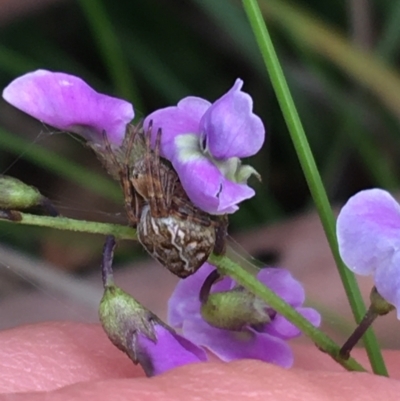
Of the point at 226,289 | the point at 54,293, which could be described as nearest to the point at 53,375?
the point at 226,289

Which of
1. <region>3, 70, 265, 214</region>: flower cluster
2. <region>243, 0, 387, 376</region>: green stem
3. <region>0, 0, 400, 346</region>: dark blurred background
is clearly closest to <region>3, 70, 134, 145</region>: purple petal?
<region>3, 70, 265, 214</region>: flower cluster

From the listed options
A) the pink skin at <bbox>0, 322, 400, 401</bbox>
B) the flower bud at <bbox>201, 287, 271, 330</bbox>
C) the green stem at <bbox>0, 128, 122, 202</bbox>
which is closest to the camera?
the pink skin at <bbox>0, 322, 400, 401</bbox>

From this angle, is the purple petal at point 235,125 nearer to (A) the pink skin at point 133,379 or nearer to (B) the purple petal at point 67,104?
(B) the purple petal at point 67,104

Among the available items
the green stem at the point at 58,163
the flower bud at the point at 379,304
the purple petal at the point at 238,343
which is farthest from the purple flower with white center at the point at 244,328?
the green stem at the point at 58,163

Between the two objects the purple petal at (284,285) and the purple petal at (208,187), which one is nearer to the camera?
the purple petal at (208,187)

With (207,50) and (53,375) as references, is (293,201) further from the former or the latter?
(53,375)

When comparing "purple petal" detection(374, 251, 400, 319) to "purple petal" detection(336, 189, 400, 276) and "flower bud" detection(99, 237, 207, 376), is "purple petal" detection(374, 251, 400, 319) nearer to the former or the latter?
"purple petal" detection(336, 189, 400, 276)
